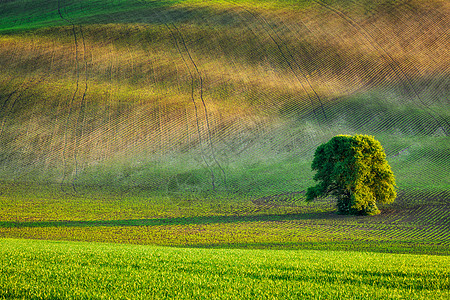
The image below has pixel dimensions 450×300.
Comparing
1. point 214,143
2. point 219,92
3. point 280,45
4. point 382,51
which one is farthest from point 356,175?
point 382,51

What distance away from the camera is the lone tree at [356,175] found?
29.7 meters

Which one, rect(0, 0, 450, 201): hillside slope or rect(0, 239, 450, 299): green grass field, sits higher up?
rect(0, 239, 450, 299): green grass field

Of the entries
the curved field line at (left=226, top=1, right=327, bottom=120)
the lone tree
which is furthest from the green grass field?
the curved field line at (left=226, top=1, right=327, bottom=120)

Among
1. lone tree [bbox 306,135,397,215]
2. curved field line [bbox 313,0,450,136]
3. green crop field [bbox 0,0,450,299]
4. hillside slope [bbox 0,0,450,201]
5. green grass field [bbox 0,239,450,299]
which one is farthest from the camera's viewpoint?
curved field line [bbox 313,0,450,136]

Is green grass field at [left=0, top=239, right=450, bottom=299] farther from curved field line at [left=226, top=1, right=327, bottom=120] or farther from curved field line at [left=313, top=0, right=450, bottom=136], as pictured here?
curved field line at [left=313, top=0, right=450, bottom=136]

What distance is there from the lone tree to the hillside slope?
9234 mm

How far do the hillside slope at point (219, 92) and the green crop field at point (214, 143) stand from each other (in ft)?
1.08

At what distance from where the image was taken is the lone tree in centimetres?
2973

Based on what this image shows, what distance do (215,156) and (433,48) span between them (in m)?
52.4

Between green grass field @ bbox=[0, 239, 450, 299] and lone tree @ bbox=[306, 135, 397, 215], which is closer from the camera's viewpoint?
green grass field @ bbox=[0, 239, 450, 299]

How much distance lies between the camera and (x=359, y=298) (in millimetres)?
7211

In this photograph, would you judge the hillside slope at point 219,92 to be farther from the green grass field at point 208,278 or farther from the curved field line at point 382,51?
the green grass field at point 208,278

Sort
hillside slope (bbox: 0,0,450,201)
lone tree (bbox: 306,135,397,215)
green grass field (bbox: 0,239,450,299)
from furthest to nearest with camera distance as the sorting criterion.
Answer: hillside slope (bbox: 0,0,450,201)
lone tree (bbox: 306,135,397,215)
green grass field (bbox: 0,239,450,299)

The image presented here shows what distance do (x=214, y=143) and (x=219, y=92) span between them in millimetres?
12138
